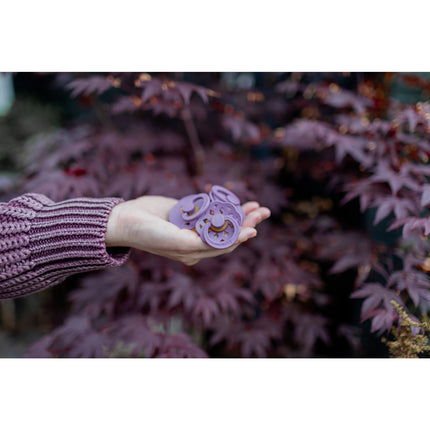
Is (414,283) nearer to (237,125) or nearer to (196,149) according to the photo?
(237,125)

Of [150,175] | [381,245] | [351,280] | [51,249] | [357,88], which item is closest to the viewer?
[51,249]

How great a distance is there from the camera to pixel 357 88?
1.57 metres

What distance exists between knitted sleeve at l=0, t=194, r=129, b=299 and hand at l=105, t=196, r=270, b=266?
5 centimetres

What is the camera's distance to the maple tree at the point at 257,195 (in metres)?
1.17

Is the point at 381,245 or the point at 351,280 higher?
the point at 381,245

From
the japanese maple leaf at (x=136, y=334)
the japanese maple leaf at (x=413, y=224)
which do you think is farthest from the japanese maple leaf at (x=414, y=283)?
the japanese maple leaf at (x=136, y=334)

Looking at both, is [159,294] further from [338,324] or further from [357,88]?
[357,88]

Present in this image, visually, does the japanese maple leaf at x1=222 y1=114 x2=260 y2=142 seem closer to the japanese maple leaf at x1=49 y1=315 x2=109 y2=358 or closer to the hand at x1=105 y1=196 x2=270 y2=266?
the hand at x1=105 y1=196 x2=270 y2=266

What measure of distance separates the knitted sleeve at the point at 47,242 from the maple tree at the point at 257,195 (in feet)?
0.91

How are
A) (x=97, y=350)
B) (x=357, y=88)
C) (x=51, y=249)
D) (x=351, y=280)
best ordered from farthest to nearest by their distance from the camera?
(x=351, y=280), (x=357, y=88), (x=97, y=350), (x=51, y=249)

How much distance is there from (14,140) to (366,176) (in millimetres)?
2555

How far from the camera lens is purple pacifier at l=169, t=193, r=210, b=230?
3.45ft

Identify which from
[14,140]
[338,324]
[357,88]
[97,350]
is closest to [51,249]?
[97,350]

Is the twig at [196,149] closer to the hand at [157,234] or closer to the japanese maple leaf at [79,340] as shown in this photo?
the hand at [157,234]
